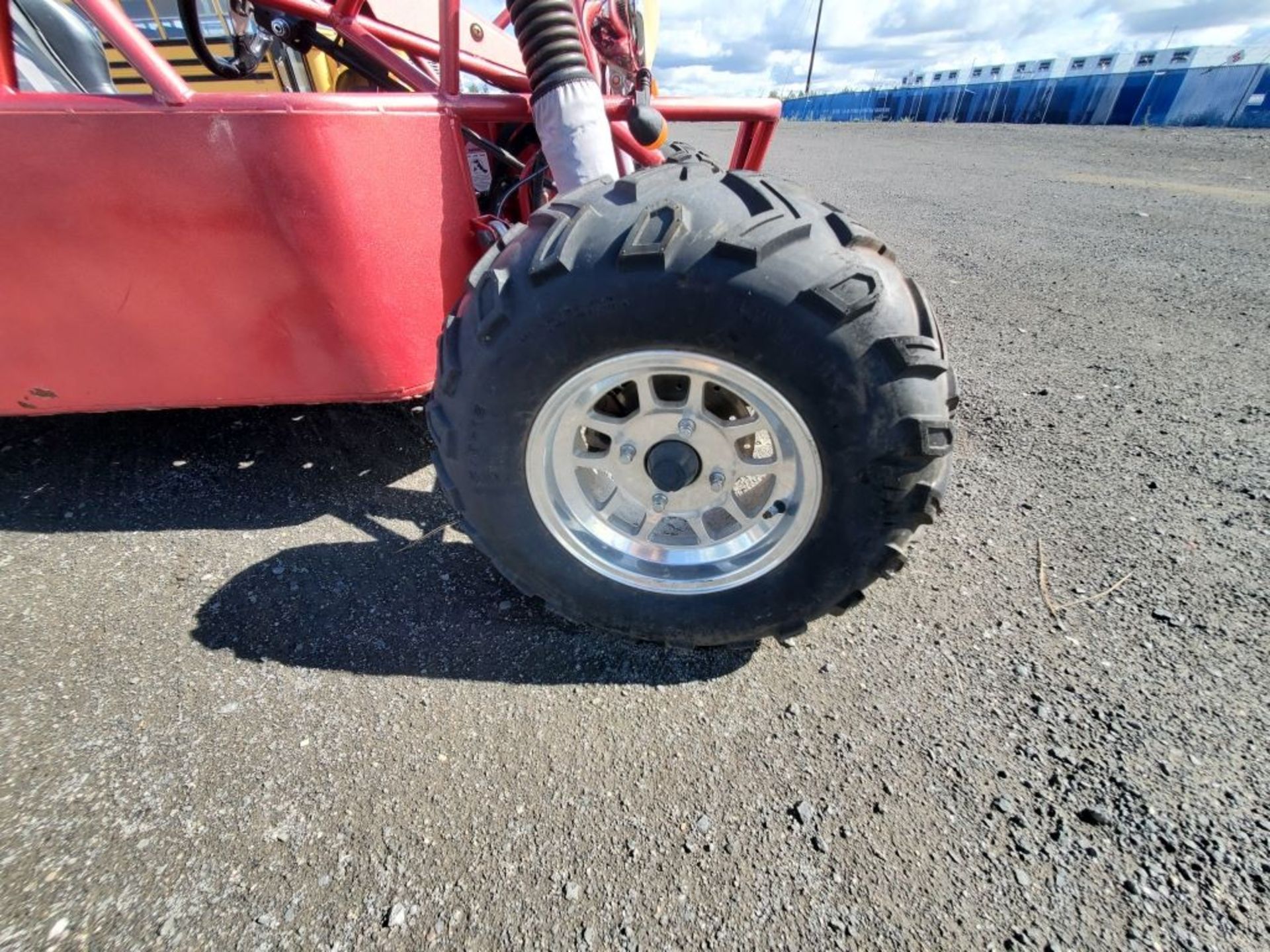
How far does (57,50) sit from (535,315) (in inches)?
128

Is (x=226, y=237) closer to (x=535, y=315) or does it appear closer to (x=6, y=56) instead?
(x=6, y=56)

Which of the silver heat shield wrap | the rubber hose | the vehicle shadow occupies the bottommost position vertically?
the vehicle shadow

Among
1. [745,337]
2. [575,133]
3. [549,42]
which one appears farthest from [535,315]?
[549,42]

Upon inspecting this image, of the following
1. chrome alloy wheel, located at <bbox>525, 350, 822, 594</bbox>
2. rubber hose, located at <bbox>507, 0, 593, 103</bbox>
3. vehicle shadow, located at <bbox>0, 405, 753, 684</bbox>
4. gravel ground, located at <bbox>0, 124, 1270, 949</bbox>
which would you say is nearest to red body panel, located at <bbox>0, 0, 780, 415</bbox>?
rubber hose, located at <bbox>507, 0, 593, 103</bbox>

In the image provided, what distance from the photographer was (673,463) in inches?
71.7

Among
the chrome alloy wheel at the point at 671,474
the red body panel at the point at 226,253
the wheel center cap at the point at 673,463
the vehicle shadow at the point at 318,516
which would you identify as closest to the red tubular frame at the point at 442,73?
the red body panel at the point at 226,253

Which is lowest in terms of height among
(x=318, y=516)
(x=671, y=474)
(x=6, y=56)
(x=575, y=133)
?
(x=318, y=516)

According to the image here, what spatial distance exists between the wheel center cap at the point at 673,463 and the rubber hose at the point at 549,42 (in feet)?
3.68

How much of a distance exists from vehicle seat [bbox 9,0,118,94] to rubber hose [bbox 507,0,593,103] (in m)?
2.09

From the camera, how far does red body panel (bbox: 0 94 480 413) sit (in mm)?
1799

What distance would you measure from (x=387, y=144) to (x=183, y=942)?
2.05 m

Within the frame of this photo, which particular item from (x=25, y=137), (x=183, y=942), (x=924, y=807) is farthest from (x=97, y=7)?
(x=924, y=807)

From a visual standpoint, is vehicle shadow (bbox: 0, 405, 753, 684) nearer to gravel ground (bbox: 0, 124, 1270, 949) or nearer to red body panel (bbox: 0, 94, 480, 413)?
gravel ground (bbox: 0, 124, 1270, 949)

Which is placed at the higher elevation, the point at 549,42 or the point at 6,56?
the point at 549,42
